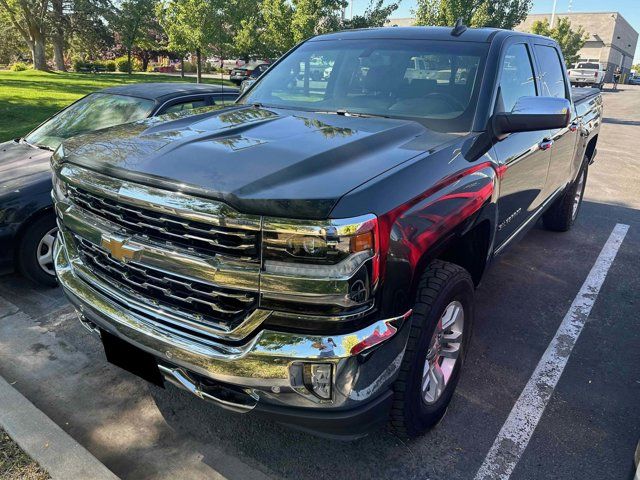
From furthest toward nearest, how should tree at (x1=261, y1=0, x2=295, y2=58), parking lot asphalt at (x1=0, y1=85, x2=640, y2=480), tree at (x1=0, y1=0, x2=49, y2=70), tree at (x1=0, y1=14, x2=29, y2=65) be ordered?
tree at (x1=0, y1=14, x2=29, y2=65), tree at (x1=0, y1=0, x2=49, y2=70), tree at (x1=261, y1=0, x2=295, y2=58), parking lot asphalt at (x1=0, y1=85, x2=640, y2=480)

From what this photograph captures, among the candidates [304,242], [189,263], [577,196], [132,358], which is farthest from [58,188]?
[577,196]

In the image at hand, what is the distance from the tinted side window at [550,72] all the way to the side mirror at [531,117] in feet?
4.10

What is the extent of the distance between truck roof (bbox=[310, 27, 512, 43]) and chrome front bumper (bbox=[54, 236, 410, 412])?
85.6 inches

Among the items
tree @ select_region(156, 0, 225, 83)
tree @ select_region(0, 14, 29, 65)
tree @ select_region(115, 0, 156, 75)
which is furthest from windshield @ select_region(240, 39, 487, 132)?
tree @ select_region(0, 14, 29, 65)

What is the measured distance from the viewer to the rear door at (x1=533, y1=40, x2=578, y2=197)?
4083mm

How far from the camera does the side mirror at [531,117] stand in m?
2.77

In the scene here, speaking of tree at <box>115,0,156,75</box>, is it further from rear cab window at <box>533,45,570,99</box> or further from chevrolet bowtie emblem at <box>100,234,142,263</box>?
chevrolet bowtie emblem at <box>100,234,142,263</box>

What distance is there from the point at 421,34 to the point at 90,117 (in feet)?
11.2

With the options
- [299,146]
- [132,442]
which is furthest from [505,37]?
[132,442]

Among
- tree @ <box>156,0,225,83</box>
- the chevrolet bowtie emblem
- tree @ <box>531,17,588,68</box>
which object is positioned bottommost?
the chevrolet bowtie emblem

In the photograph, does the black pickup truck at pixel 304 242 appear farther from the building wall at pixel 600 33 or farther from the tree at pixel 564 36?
the building wall at pixel 600 33

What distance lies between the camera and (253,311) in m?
1.93

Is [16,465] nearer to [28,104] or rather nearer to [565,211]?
[565,211]

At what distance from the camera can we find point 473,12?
2122 cm
